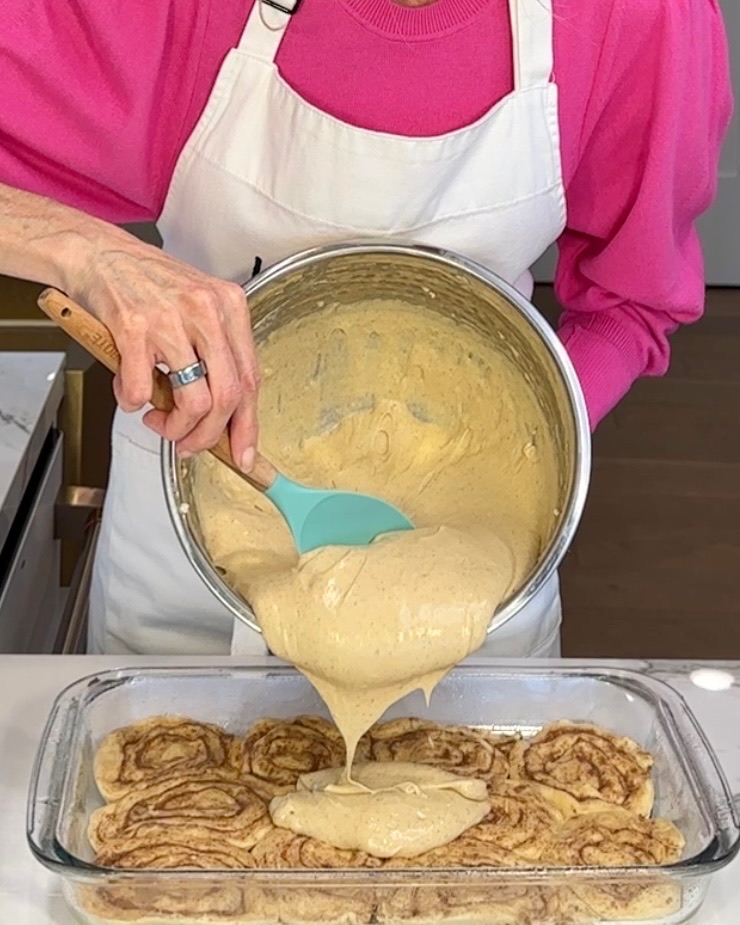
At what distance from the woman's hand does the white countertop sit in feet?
2.00

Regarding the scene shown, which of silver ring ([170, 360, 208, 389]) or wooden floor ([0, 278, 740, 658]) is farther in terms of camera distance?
wooden floor ([0, 278, 740, 658])

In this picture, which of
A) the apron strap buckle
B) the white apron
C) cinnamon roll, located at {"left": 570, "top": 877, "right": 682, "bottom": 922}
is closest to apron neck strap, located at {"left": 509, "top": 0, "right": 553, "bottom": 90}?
the white apron

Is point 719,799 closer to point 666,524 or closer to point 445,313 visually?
point 445,313

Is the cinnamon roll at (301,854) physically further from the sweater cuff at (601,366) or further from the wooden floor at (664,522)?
the wooden floor at (664,522)

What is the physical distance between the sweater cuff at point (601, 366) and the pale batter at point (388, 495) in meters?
0.20

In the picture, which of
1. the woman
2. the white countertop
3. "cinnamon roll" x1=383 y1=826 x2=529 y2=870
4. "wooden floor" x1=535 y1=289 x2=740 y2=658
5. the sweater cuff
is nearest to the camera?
"cinnamon roll" x1=383 y1=826 x2=529 y2=870

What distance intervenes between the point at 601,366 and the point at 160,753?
18.4 inches

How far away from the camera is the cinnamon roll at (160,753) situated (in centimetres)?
86

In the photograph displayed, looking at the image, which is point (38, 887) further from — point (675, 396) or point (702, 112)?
point (675, 396)

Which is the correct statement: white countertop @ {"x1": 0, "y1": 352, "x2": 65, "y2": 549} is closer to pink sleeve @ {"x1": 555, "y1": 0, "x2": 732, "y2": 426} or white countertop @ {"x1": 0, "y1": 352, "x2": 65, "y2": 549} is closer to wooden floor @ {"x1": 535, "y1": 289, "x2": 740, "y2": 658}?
pink sleeve @ {"x1": 555, "y1": 0, "x2": 732, "y2": 426}

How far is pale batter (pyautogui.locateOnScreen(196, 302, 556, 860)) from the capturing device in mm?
788

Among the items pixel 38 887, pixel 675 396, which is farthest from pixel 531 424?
pixel 675 396

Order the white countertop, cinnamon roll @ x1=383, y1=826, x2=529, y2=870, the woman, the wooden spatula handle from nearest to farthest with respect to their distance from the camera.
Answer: the wooden spatula handle
cinnamon roll @ x1=383, y1=826, x2=529, y2=870
the woman
the white countertop

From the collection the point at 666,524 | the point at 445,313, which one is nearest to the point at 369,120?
the point at 445,313
